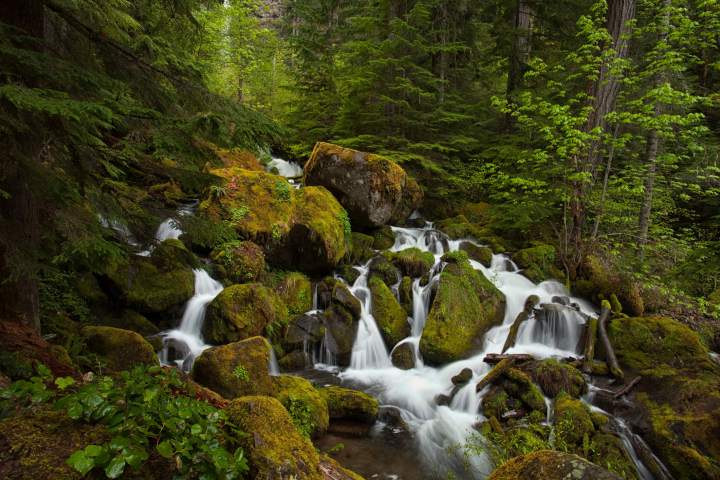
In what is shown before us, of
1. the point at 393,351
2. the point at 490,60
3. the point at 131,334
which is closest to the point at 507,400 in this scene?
the point at 393,351

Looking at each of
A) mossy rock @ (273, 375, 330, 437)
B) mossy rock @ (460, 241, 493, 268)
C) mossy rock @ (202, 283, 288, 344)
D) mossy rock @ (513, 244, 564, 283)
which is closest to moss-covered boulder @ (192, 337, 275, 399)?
mossy rock @ (273, 375, 330, 437)

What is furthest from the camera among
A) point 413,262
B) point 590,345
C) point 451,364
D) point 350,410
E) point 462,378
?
point 413,262

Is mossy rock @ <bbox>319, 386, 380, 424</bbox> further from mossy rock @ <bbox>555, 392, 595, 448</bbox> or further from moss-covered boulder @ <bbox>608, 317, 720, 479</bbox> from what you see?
moss-covered boulder @ <bbox>608, 317, 720, 479</bbox>

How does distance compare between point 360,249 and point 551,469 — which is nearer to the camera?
point 551,469

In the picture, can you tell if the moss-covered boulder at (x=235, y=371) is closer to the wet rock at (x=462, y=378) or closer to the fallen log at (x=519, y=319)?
the wet rock at (x=462, y=378)

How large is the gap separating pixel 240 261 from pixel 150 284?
6.07 feet

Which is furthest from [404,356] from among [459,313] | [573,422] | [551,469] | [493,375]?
[551,469]

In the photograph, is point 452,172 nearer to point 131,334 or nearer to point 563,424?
point 563,424

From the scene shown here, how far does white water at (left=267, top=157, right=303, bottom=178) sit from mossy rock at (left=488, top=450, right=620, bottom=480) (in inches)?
561

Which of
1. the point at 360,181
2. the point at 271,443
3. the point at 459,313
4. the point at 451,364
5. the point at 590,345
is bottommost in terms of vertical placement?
the point at 451,364

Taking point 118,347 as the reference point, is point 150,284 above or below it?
above

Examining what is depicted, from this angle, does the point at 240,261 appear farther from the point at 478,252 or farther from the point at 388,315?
the point at 478,252

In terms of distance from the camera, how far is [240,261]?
347 inches

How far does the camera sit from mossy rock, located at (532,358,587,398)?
268 inches
